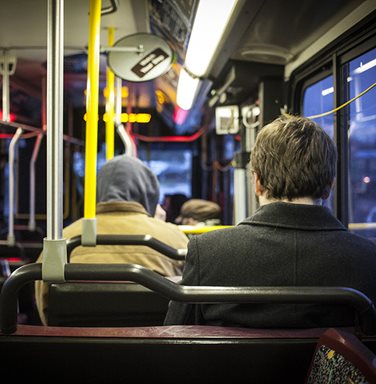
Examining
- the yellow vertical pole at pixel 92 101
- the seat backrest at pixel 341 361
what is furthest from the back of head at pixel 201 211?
the seat backrest at pixel 341 361

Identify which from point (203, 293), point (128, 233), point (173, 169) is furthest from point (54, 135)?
point (173, 169)

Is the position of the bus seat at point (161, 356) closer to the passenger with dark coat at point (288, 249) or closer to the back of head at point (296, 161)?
the passenger with dark coat at point (288, 249)

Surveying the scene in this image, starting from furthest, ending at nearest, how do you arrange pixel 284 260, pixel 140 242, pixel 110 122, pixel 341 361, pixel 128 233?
pixel 110 122 → pixel 128 233 → pixel 140 242 → pixel 284 260 → pixel 341 361

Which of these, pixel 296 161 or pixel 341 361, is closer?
pixel 341 361

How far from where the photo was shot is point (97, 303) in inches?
69.2

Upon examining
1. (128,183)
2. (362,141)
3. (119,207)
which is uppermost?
(362,141)

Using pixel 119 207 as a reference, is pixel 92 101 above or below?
above

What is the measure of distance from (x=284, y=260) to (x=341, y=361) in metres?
0.44

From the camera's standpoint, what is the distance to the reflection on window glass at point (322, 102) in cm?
281

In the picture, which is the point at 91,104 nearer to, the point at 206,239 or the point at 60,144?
the point at 60,144

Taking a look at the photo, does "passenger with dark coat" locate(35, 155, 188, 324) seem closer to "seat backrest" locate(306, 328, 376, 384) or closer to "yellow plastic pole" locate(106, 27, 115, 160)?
"yellow plastic pole" locate(106, 27, 115, 160)

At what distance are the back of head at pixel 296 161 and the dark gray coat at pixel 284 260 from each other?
0.24 feet

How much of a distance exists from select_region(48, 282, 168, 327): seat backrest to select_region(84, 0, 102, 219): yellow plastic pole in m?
0.30

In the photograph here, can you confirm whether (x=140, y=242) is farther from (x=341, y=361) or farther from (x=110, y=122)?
(x=341, y=361)
